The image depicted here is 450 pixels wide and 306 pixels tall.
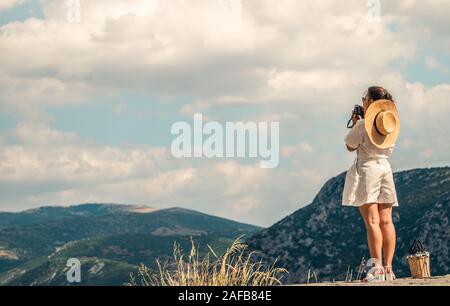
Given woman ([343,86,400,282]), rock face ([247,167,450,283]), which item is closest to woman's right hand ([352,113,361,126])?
woman ([343,86,400,282])

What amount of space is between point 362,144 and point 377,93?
89cm

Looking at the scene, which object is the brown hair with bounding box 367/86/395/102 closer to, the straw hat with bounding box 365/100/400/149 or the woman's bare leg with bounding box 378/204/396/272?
the straw hat with bounding box 365/100/400/149

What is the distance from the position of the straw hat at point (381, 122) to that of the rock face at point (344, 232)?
93693 mm

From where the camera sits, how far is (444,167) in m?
142

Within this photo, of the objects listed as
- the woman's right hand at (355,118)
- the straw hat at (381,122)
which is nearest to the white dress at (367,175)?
the straw hat at (381,122)

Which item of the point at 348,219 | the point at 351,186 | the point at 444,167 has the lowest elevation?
the point at 351,186

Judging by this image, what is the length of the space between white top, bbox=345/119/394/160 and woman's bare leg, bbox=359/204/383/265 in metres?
0.85

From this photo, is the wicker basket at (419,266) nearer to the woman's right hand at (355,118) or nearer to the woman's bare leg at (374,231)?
the woman's bare leg at (374,231)

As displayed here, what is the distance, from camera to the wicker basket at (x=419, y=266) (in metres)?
13.7
